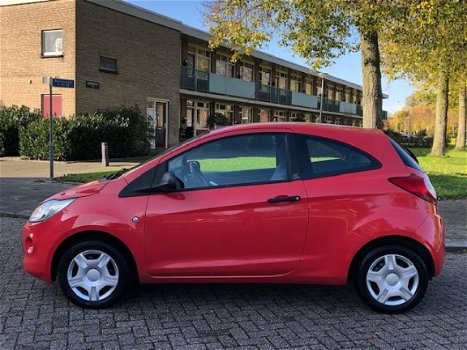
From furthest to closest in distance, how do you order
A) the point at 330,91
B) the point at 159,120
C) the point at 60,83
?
the point at 330,91
the point at 159,120
the point at 60,83

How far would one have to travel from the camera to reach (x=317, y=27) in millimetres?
13938

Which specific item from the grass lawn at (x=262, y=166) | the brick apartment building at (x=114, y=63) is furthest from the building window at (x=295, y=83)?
the grass lawn at (x=262, y=166)

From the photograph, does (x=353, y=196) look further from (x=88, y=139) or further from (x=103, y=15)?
(x=103, y=15)

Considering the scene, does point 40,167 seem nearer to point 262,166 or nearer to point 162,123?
point 162,123

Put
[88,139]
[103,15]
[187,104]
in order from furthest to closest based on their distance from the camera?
[187,104] < [103,15] < [88,139]

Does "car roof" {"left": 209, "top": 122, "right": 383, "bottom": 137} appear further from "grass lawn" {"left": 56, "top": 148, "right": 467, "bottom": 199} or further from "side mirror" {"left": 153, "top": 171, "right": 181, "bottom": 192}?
"side mirror" {"left": 153, "top": 171, "right": 181, "bottom": 192}

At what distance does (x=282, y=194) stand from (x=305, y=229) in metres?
0.36

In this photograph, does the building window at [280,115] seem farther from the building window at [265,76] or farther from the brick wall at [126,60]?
the brick wall at [126,60]

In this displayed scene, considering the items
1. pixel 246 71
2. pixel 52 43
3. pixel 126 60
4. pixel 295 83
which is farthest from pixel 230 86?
pixel 295 83

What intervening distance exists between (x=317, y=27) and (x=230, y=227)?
1067 cm

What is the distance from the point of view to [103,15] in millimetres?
22906

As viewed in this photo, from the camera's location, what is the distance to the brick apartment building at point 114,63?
22031 mm

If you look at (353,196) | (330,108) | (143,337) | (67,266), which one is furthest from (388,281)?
(330,108)

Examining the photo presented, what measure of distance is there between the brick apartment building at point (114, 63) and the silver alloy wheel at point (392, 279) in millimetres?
16378
